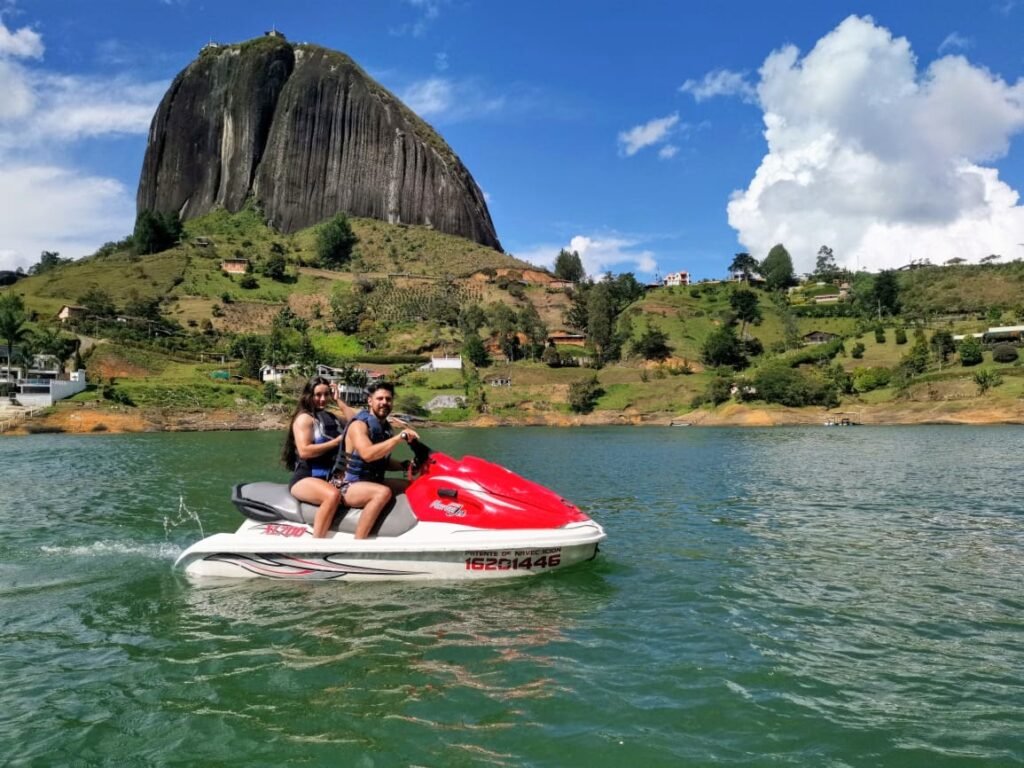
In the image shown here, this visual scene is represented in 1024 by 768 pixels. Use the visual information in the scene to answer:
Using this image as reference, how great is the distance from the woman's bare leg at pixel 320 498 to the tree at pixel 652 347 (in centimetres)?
11337

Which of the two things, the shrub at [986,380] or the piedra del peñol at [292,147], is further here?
the piedra del peñol at [292,147]

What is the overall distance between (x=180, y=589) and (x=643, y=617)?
6.75 m

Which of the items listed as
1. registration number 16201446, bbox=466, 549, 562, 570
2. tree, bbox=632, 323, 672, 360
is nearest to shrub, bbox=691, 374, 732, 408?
tree, bbox=632, 323, 672, 360

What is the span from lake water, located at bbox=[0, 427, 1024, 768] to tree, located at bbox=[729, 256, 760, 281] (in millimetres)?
174408

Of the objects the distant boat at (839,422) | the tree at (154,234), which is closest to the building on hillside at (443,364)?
the distant boat at (839,422)

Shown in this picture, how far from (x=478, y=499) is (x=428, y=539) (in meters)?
0.91

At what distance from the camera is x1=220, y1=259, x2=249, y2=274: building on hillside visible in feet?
491

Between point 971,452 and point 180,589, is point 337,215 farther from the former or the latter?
point 180,589

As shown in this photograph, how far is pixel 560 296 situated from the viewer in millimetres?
162875

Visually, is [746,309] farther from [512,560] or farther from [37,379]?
[512,560]

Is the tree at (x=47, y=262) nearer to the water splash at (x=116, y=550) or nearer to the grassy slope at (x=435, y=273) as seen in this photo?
the grassy slope at (x=435, y=273)

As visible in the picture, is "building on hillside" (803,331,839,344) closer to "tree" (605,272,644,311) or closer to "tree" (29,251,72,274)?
"tree" (605,272,644,311)

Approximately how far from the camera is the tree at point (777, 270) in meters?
178

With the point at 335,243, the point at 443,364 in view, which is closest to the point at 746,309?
the point at 443,364
